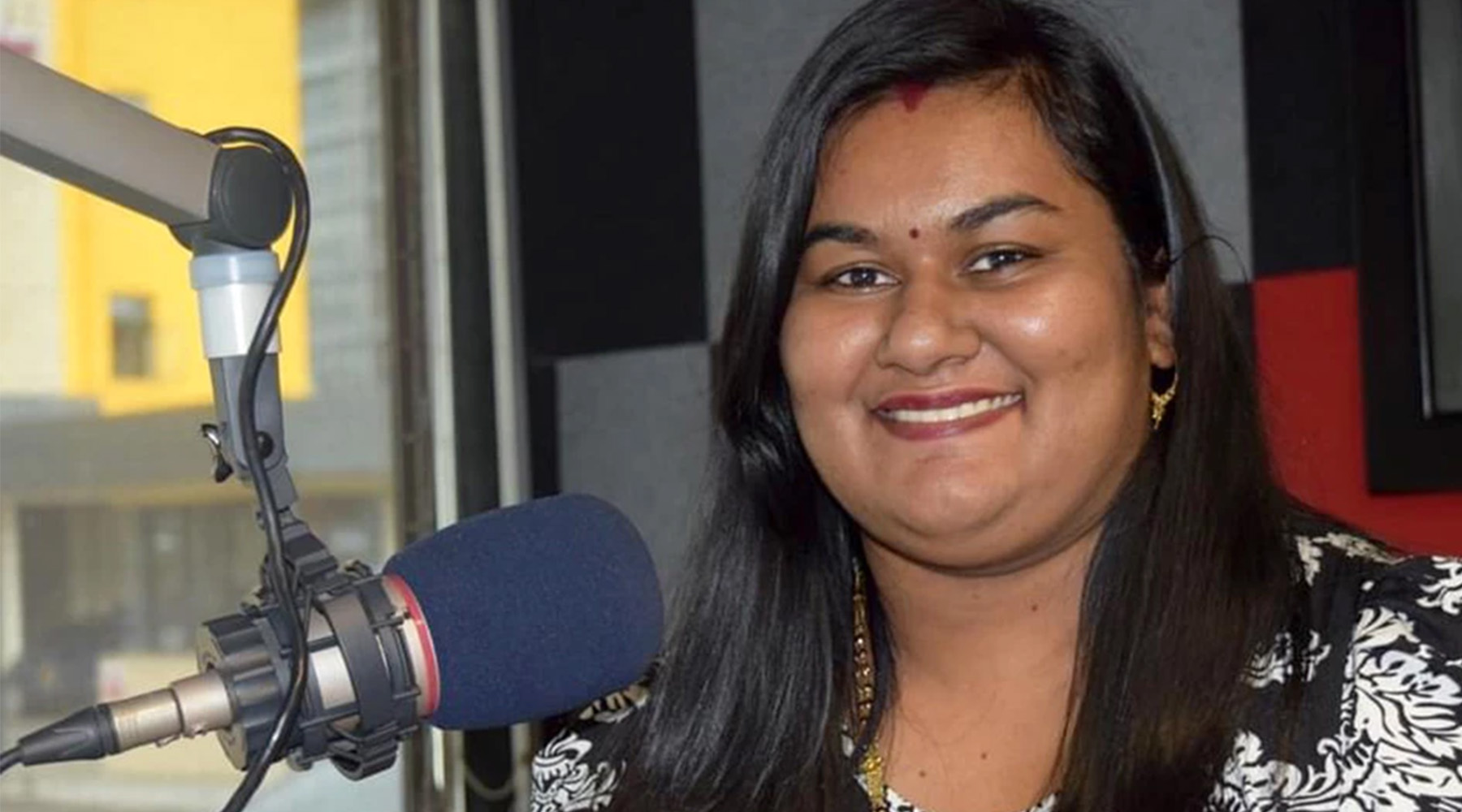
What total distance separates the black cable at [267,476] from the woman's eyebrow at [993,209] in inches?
22.9

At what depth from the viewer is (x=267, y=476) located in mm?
654

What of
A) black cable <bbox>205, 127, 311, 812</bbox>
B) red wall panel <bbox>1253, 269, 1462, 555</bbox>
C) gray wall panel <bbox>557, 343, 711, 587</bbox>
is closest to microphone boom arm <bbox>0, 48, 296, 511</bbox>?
black cable <bbox>205, 127, 311, 812</bbox>

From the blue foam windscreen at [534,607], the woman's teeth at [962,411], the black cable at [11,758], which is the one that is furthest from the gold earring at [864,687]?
the black cable at [11,758]

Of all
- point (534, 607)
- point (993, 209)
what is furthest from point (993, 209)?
point (534, 607)

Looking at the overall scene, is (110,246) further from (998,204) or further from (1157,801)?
(1157,801)

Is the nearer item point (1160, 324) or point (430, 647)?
point (430, 647)

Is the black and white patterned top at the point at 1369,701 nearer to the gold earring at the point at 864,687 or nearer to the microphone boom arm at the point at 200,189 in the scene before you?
the gold earring at the point at 864,687

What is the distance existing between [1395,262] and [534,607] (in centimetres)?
117

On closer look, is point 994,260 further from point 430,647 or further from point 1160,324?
point 430,647

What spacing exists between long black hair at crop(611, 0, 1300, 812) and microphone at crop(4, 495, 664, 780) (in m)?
0.49

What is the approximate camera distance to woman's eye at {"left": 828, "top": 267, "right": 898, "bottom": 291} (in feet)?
3.95

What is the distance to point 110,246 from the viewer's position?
1.85 m

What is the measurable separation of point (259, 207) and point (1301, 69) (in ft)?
4.38

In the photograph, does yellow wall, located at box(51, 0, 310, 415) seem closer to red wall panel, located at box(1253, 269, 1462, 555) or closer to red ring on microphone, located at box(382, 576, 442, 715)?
red wall panel, located at box(1253, 269, 1462, 555)
